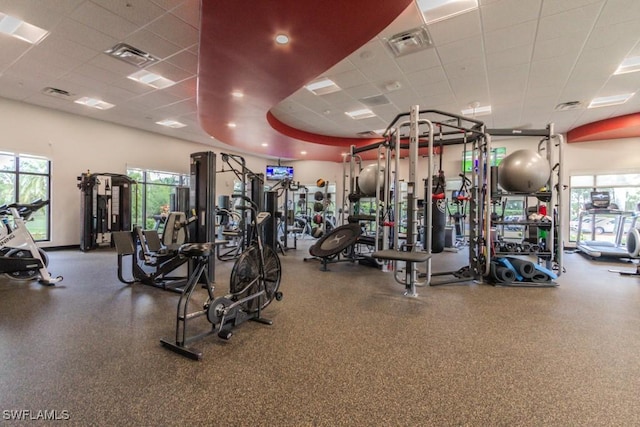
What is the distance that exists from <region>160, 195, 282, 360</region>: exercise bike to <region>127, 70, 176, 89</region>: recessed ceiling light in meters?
4.41

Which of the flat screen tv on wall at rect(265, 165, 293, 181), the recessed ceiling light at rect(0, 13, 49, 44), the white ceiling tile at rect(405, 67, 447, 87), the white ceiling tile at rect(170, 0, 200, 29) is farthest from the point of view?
the flat screen tv on wall at rect(265, 165, 293, 181)

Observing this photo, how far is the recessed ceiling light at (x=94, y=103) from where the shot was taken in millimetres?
6922

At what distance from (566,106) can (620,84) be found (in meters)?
1.23

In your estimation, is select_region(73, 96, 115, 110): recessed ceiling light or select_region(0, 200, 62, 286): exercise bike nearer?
select_region(0, 200, 62, 286): exercise bike

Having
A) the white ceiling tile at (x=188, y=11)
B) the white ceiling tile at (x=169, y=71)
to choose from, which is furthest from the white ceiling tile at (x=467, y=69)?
the white ceiling tile at (x=169, y=71)

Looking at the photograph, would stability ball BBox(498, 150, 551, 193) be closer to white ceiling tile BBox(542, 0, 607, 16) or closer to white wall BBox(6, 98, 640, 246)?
white ceiling tile BBox(542, 0, 607, 16)

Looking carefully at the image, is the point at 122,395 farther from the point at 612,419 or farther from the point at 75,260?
the point at 75,260

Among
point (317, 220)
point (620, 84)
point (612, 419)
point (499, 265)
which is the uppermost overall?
point (620, 84)

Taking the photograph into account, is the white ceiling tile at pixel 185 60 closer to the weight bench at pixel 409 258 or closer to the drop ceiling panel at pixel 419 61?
the drop ceiling panel at pixel 419 61

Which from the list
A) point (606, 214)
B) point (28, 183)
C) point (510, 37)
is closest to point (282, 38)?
point (510, 37)

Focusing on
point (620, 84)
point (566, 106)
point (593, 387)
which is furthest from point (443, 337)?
point (566, 106)

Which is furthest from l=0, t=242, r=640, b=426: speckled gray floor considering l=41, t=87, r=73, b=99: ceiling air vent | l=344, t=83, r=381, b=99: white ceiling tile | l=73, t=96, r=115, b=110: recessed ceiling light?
l=73, t=96, r=115, b=110: recessed ceiling light

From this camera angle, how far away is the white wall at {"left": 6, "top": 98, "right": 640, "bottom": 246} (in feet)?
23.3

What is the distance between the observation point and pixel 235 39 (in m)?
3.69
